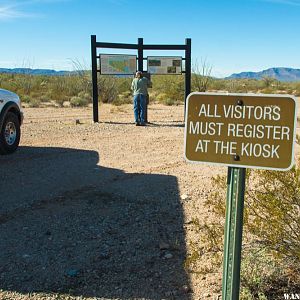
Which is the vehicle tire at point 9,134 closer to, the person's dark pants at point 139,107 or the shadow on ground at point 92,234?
the shadow on ground at point 92,234

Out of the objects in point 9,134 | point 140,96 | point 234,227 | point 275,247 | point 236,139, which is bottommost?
point 275,247

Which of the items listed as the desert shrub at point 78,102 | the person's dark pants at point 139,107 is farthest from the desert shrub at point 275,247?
the desert shrub at point 78,102

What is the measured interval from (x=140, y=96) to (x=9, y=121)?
592 centimetres

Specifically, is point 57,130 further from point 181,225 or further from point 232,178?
point 232,178

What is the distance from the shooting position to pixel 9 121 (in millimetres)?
10031

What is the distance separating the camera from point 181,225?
583 centimetres

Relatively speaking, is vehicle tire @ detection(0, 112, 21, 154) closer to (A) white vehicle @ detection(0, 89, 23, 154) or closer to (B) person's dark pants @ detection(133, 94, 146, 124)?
(A) white vehicle @ detection(0, 89, 23, 154)

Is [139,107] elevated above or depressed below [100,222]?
above

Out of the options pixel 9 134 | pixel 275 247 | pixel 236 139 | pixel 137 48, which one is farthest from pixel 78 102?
pixel 236 139

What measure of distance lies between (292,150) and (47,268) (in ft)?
A: 9.46

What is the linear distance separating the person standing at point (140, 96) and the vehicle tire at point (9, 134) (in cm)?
544

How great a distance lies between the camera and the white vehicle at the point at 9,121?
968cm

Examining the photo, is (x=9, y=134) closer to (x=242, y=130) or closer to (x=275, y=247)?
(x=275, y=247)

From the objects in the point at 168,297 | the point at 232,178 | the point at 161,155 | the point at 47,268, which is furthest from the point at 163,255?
the point at 161,155
